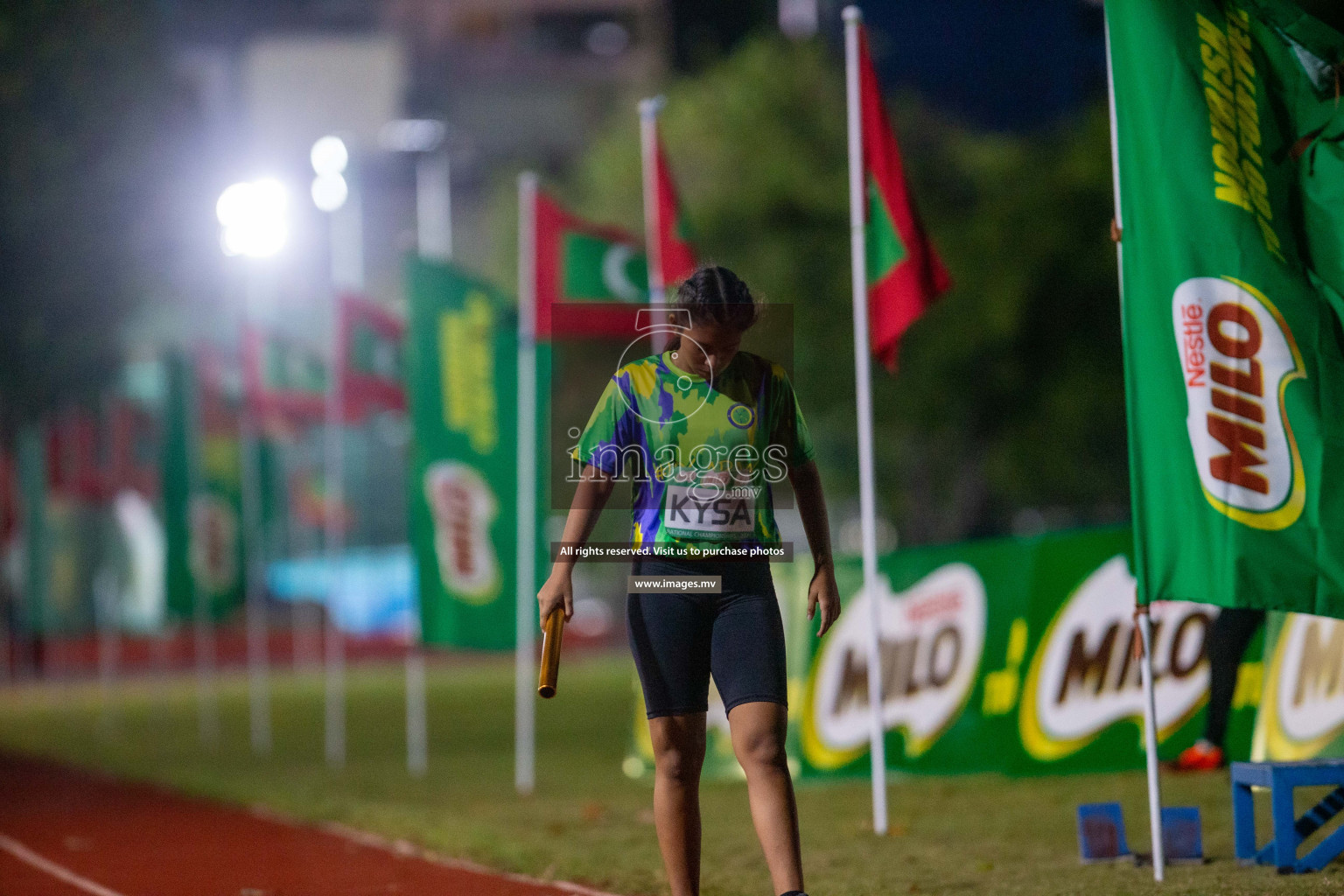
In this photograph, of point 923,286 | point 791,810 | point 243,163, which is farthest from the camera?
point 243,163

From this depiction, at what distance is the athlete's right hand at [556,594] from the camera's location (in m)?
5.45

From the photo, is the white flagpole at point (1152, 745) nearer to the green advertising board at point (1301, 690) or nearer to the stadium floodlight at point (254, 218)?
the green advertising board at point (1301, 690)

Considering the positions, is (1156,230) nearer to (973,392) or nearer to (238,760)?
(238,760)

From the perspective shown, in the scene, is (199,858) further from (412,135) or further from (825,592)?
(412,135)

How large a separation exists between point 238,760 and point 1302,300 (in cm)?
1285

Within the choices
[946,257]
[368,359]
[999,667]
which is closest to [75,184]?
[946,257]

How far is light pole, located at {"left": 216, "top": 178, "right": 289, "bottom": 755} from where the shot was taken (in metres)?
20.4

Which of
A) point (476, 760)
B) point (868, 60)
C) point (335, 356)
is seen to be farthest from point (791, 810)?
point (335, 356)

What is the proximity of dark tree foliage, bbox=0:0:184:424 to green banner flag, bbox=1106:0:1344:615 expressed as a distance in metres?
30.0

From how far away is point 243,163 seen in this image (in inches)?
1813

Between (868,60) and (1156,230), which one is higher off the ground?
(868,60)

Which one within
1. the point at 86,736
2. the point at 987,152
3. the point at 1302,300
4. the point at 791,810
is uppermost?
the point at 987,152

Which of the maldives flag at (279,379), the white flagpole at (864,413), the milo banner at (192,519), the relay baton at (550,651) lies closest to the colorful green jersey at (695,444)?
the relay baton at (550,651)

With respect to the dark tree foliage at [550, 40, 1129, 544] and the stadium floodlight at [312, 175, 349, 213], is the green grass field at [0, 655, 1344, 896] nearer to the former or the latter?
the dark tree foliage at [550, 40, 1129, 544]
